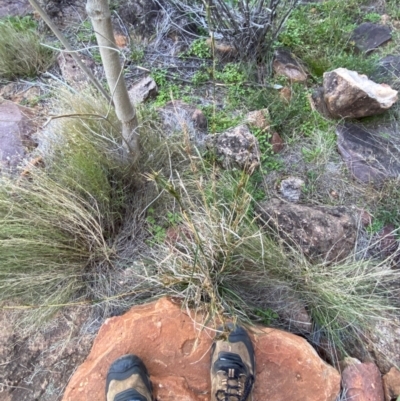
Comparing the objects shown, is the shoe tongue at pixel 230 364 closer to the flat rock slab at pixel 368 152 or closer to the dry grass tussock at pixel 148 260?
the dry grass tussock at pixel 148 260

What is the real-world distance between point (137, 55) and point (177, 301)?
1.80 m

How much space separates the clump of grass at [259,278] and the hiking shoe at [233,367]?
0.32 feet

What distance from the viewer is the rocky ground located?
4.95ft

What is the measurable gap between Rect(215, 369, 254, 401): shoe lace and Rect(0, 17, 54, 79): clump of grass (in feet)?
7.46

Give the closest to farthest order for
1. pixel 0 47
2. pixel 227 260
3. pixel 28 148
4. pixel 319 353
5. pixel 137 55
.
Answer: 1. pixel 227 260
2. pixel 319 353
3. pixel 28 148
4. pixel 0 47
5. pixel 137 55

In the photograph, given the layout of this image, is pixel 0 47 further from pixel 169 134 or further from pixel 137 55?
pixel 169 134

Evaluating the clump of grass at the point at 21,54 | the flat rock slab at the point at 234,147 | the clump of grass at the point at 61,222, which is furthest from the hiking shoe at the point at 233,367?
the clump of grass at the point at 21,54

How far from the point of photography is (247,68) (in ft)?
8.20

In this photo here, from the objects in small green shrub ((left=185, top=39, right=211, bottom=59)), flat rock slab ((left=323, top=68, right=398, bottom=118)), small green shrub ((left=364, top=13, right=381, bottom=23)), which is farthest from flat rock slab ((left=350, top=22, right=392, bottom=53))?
small green shrub ((left=185, top=39, right=211, bottom=59))

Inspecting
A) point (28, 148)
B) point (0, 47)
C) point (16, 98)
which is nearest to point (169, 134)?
point (28, 148)

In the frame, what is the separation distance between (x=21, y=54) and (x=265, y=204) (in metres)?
1.92

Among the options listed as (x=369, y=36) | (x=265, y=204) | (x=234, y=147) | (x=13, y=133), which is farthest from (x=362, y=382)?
(x=369, y=36)

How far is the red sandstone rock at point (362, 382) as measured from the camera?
1.48 meters

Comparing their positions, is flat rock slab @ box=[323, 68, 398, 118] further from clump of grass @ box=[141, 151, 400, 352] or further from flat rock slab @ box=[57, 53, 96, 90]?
flat rock slab @ box=[57, 53, 96, 90]
